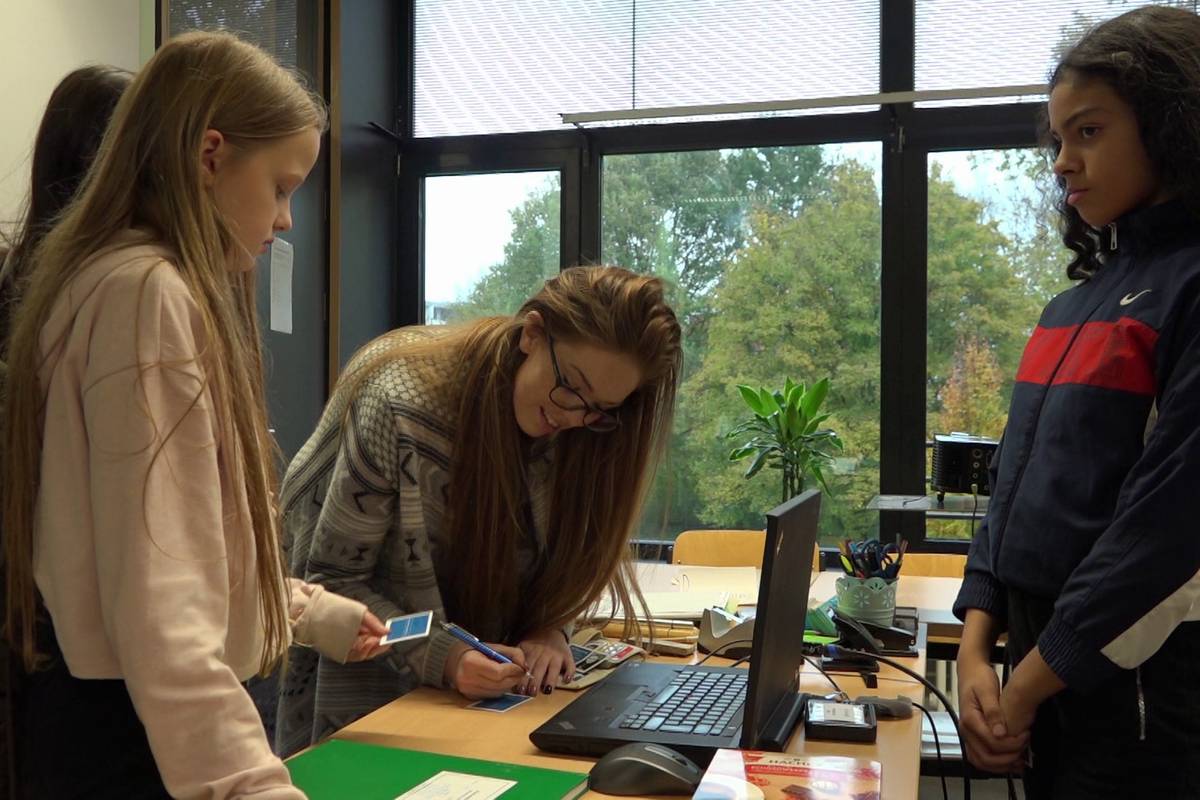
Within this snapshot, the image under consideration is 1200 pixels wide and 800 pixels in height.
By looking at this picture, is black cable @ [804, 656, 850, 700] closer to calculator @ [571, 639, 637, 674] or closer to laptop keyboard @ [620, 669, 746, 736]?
laptop keyboard @ [620, 669, 746, 736]

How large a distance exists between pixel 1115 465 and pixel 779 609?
1.65 feet

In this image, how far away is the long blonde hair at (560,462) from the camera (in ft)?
5.27

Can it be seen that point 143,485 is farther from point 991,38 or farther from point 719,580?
point 991,38

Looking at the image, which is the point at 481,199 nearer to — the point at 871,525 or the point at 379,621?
the point at 871,525

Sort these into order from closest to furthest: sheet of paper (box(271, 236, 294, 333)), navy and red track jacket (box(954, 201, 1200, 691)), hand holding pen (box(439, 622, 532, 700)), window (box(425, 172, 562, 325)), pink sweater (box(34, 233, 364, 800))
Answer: pink sweater (box(34, 233, 364, 800)), navy and red track jacket (box(954, 201, 1200, 691)), hand holding pen (box(439, 622, 532, 700)), sheet of paper (box(271, 236, 294, 333)), window (box(425, 172, 562, 325))

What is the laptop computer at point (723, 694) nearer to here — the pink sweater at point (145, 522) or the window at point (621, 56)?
the pink sweater at point (145, 522)

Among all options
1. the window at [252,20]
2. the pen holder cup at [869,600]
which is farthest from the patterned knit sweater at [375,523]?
the window at [252,20]

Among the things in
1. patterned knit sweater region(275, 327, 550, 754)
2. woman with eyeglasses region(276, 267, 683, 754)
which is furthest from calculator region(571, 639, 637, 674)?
patterned knit sweater region(275, 327, 550, 754)

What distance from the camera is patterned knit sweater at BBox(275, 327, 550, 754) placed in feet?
4.98

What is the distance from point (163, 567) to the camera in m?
0.82

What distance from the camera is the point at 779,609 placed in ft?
4.08

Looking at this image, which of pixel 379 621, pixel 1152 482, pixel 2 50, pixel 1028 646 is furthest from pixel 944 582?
pixel 2 50

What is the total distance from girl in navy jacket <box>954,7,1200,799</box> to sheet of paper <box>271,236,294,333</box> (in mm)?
3007

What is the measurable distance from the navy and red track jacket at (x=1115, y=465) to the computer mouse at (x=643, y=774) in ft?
1.78
